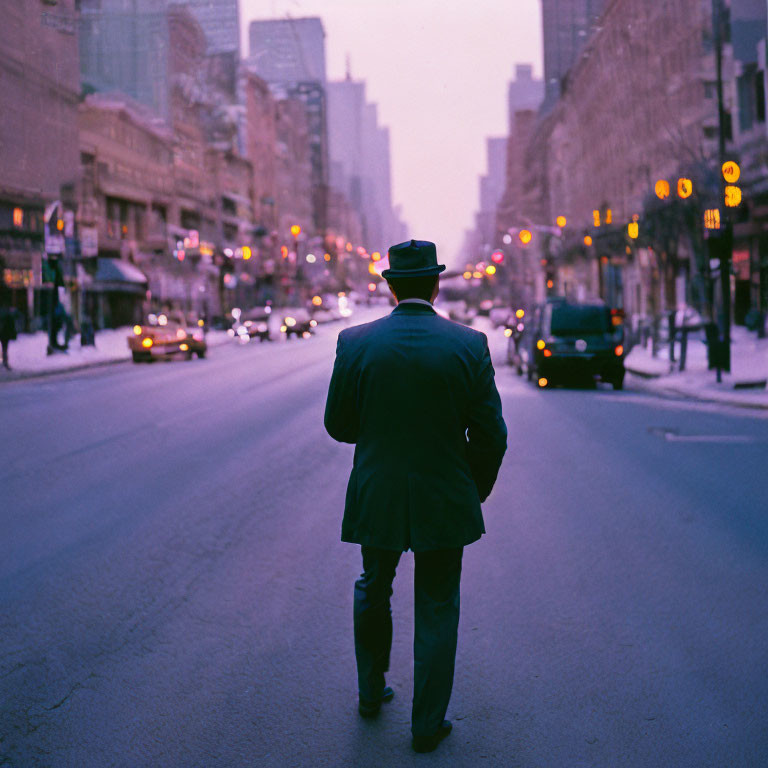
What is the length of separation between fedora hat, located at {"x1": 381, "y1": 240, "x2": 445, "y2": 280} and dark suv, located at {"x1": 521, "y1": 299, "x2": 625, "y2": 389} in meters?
19.9

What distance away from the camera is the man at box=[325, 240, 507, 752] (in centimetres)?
407

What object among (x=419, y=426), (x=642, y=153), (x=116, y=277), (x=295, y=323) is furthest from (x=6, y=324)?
(x=642, y=153)

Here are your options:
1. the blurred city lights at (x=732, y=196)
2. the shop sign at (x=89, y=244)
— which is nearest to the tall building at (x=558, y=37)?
the shop sign at (x=89, y=244)

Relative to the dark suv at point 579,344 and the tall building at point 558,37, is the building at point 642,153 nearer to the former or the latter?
the dark suv at point 579,344

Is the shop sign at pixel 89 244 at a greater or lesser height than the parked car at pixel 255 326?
greater

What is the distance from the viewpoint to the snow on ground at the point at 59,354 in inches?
1369

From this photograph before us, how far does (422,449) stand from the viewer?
4082 mm

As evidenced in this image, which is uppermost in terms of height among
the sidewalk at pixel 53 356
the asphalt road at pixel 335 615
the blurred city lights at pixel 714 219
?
the blurred city lights at pixel 714 219

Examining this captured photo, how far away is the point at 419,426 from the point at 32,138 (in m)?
53.6

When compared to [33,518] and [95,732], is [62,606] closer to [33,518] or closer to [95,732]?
[95,732]

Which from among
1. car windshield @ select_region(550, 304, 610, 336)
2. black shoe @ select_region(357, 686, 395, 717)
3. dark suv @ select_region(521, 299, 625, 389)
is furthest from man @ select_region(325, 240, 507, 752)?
car windshield @ select_region(550, 304, 610, 336)

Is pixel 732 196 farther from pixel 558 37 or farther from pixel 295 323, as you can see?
pixel 558 37

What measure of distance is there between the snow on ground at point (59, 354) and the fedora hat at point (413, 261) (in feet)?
96.6

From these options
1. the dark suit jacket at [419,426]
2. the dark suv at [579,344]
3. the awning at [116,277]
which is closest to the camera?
the dark suit jacket at [419,426]
